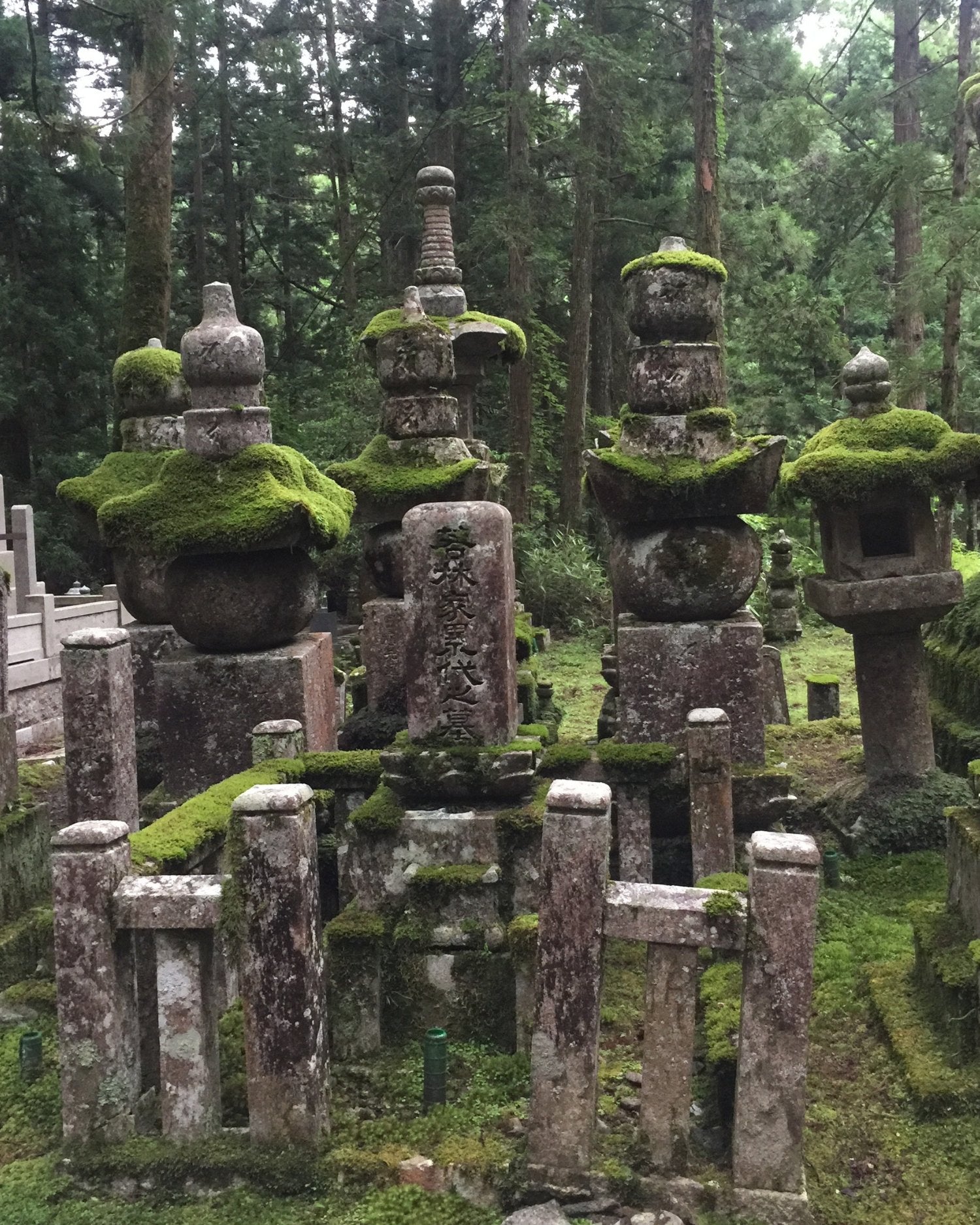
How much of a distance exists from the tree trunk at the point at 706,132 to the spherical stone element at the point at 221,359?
825cm

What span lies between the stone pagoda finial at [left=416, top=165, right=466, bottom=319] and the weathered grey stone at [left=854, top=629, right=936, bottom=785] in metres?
4.80

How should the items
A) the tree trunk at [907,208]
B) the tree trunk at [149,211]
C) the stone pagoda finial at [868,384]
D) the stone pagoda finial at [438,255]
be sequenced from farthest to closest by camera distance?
the tree trunk at [907,208] → the tree trunk at [149,211] → the stone pagoda finial at [438,255] → the stone pagoda finial at [868,384]

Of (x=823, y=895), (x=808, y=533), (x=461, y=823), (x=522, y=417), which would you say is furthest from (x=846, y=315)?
(x=461, y=823)

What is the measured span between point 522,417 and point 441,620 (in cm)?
1235

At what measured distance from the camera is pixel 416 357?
303 inches

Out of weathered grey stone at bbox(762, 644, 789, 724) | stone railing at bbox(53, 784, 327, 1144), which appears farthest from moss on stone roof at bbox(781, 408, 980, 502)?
stone railing at bbox(53, 784, 327, 1144)

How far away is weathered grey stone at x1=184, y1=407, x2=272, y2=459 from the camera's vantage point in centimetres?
609

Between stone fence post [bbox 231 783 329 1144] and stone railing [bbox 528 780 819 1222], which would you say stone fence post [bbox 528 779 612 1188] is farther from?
stone fence post [bbox 231 783 329 1144]

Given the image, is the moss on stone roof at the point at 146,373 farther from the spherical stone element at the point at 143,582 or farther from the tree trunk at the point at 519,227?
the tree trunk at the point at 519,227

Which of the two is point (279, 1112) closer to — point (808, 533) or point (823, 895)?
point (823, 895)

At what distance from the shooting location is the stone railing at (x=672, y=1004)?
3209 mm

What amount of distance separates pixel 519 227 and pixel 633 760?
1235cm

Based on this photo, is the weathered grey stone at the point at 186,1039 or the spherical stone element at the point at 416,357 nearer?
the weathered grey stone at the point at 186,1039

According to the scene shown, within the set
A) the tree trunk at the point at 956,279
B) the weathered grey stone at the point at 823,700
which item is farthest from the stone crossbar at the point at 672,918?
the tree trunk at the point at 956,279
